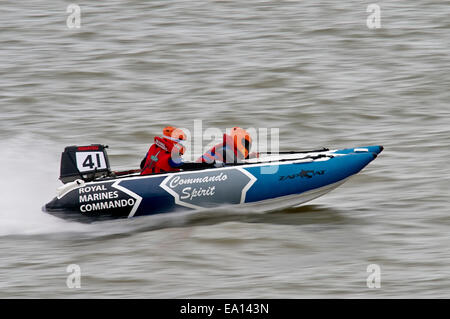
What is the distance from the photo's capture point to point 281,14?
18.5 metres

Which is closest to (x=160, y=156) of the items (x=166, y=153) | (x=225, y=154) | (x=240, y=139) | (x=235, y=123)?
(x=166, y=153)

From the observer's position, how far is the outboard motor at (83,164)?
914 centimetres

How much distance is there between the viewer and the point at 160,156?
353 inches

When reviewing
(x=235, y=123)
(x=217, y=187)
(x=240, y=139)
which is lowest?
(x=217, y=187)

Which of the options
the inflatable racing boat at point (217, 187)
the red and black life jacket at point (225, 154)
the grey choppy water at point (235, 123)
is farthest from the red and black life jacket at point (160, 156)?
the grey choppy water at point (235, 123)

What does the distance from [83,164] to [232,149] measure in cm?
186

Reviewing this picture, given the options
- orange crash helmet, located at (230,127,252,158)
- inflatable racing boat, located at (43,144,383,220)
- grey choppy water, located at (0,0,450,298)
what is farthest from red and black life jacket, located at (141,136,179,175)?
orange crash helmet, located at (230,127,252,158)

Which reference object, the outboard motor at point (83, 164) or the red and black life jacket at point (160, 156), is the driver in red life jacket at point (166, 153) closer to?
the red and black life jacket at point (160, 156)

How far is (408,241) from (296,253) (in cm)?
121

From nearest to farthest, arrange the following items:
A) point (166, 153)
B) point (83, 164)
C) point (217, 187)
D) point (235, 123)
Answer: point (217, 187) → point (166, 153) → point (83, 164) → point (235, 123)

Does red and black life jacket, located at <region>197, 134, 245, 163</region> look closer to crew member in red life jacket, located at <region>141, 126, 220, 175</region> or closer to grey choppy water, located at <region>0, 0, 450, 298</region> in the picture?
crew member in red life jacket, located at <region>141, 126, 220, 175</region>

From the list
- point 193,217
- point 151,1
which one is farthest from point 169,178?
point 151,1

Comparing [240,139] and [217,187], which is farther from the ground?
[240,139]

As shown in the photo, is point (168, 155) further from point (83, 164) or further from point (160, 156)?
point (83, 164)
